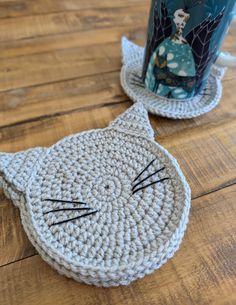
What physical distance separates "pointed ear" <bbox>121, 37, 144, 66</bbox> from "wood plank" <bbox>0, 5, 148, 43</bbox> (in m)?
0.08

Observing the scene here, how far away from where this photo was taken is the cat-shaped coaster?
0.96 ft

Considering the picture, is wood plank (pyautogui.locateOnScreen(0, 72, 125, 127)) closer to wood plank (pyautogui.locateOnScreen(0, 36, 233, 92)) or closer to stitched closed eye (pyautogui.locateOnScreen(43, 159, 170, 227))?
wood plank (pyautogui.locateOnScreen(0, 36, 233, 92))

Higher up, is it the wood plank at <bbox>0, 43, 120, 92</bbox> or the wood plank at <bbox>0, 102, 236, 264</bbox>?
the wood plank at <bbox>0, 43, 120, 92</bbox>

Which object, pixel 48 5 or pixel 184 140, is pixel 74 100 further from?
pixel 48 5

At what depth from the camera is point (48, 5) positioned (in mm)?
639

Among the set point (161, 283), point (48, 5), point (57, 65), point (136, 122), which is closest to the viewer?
point (161, 283)

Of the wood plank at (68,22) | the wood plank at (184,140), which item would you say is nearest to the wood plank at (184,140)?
the wood plank at (184,140)

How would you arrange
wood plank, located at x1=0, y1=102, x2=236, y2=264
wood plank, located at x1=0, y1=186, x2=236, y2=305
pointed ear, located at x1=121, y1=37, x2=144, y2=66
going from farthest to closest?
1. pointed ear, located at x1=121, y1=37, x2=144, y2=66
2. wood plank, located at x1=0, y1=102, x2=236, y2=264
3. wood plank, located at x1=0, y1=186, x2=236, y2=305

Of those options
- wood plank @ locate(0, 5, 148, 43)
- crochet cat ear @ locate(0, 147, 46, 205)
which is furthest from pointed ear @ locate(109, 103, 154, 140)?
wood plank @ locate(0, 5, 148, 43)

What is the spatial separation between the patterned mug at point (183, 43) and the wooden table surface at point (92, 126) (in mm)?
51

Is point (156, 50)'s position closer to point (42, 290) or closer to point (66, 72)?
point (66, 72)

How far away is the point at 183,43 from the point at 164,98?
3.5 inches

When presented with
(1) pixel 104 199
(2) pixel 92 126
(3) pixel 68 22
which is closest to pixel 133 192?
(1) pixel 104 199

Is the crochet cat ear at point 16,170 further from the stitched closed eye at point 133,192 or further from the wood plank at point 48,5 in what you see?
the wood plank at point 48,5
